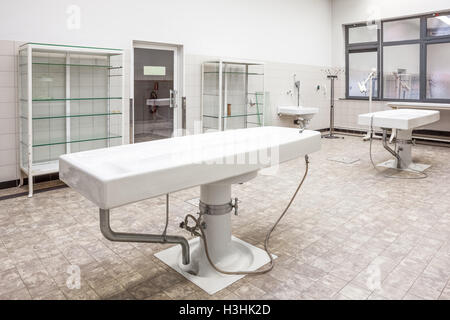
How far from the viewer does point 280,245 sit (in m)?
2.50

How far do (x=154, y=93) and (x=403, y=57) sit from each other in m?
5.45

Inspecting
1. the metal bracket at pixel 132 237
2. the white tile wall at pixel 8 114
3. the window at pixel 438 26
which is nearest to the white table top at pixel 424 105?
the window at pixel 438 26

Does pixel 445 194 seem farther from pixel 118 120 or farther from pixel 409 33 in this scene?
pixel 409 33

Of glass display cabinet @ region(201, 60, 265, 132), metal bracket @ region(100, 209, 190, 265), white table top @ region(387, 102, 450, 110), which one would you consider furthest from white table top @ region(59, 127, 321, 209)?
white table top @ region(387, 102, 450, 110)

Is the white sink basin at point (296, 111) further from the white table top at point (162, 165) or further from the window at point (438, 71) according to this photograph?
the white table top at point (162, 165)

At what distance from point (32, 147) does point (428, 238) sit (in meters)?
3.84

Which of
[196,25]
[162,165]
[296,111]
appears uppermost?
[196,25]

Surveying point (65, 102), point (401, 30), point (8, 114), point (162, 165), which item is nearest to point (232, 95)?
point (65, 102)

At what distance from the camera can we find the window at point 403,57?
22.5ft

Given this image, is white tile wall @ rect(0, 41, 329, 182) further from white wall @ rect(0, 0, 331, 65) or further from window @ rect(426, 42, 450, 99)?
window @ rect(426, 42, 450, 99)

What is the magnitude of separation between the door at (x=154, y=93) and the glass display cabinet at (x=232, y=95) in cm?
53

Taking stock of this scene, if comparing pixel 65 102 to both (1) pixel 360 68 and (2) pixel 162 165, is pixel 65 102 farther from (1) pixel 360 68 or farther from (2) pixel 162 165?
(1) pixel 360 68

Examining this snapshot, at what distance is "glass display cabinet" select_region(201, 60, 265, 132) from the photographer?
5.55 meters

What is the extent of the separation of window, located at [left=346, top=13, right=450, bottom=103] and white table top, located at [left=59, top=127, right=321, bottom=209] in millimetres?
6101
